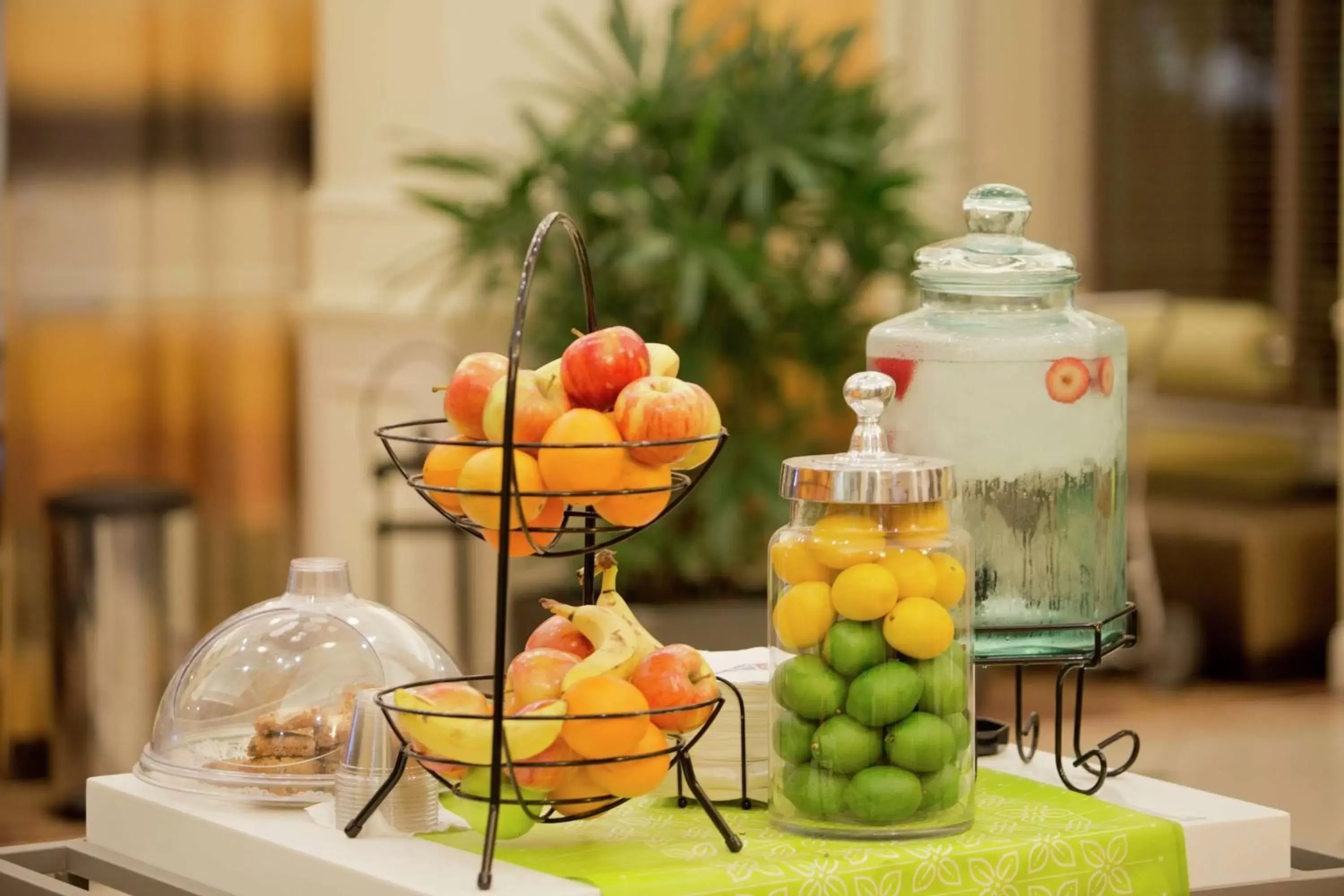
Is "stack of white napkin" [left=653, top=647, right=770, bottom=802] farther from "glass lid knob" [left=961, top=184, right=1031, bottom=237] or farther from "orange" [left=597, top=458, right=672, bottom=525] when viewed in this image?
"glass lid knob" [left=961, top=184, right=1031, bottom=237]

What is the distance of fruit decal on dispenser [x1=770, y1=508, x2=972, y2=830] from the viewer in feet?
4.13

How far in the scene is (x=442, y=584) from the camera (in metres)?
4.56

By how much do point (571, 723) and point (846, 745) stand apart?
0.59ft

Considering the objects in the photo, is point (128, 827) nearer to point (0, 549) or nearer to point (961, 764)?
point (961, 764)

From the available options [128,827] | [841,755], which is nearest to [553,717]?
[841,755]

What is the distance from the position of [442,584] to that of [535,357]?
665 mm

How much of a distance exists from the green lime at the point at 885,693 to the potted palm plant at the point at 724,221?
264 centimetres

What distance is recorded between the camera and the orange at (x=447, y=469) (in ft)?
4.27

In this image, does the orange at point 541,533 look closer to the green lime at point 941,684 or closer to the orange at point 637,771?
the orange at point 637,771

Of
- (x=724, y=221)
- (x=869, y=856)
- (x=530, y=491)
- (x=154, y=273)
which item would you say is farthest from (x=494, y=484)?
(x=154, y=273)

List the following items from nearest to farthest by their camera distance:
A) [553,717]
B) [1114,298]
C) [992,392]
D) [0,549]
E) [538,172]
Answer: [553,717], [992,392], [538,172], [0,549], [1114,298]

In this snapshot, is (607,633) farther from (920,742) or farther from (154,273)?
(154,273)

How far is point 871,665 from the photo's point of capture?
1.27 meters

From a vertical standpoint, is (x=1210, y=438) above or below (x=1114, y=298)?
below
